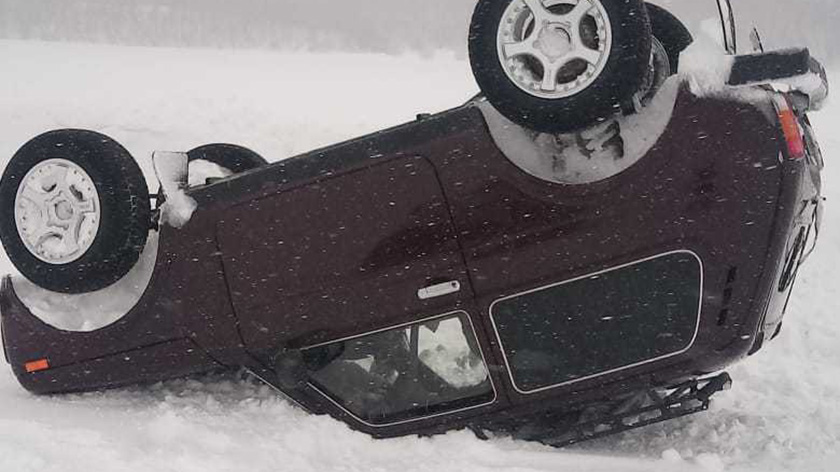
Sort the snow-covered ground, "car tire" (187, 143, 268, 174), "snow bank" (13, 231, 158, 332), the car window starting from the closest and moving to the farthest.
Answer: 1. the snow-covered ground
2. the car window
3. "snow bank" (13, 231, 158, 332)
4. "car tire" (187, 143, 268, 174)

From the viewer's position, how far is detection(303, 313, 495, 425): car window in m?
3.58

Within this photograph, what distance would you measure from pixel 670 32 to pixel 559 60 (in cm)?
131

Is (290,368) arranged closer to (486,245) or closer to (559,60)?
(486,245)

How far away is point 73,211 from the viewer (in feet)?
12.4

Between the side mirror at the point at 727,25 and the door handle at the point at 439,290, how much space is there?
1487 mm

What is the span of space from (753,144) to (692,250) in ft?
1.52

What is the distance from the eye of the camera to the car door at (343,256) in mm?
3467

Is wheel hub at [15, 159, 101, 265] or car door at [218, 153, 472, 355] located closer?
car door at [218, 153, 472, 355]

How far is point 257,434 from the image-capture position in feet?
11.5

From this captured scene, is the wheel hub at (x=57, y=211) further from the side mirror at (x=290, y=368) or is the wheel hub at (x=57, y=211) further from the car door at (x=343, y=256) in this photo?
the side mirror at (x=290, y=368)

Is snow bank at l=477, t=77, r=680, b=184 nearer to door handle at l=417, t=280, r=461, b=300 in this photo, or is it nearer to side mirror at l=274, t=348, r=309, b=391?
door handle at l=417, t=280, r=461, b=300

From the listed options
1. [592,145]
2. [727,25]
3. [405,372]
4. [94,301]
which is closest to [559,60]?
[592,145]

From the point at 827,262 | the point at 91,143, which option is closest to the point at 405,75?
the point at 827,262

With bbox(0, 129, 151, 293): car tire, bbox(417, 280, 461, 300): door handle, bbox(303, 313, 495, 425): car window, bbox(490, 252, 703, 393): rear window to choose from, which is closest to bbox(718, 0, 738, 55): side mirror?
bbox(490, 252, 703, 393): rear window
